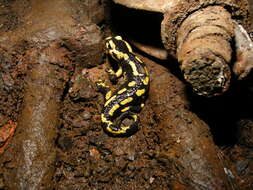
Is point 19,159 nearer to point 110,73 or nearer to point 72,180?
point 72,180

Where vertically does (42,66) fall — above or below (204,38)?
below

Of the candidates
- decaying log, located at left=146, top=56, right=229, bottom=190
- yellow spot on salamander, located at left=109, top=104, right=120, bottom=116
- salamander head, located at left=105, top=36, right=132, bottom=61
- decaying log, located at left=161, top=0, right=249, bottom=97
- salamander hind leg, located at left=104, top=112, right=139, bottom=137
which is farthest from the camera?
salamander head, located at left=105, top=36, right=132, bottom=61

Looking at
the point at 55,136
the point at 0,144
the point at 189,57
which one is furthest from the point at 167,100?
the point at 0,144

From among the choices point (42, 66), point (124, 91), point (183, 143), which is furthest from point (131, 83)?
point (183, 143)

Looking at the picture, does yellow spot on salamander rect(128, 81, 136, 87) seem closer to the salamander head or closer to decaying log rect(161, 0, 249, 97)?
the salamander head

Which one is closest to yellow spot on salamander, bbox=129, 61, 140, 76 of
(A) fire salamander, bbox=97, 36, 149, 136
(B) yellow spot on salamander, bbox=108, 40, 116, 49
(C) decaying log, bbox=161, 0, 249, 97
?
(A) fire salamander, bbox=97, 36, 149, 136

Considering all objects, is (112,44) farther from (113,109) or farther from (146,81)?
(113,109)

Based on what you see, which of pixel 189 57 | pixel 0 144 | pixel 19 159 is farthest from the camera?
pixel 0 144
